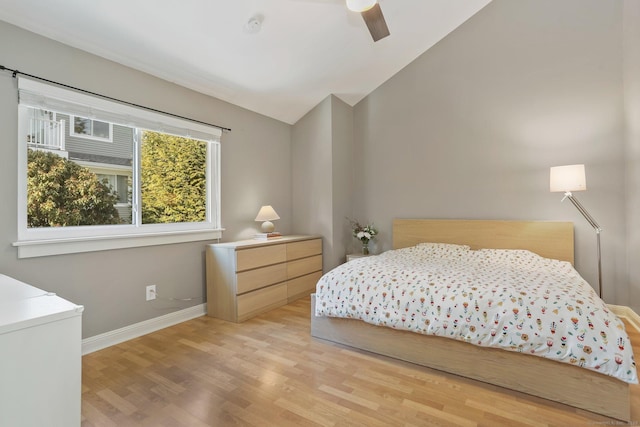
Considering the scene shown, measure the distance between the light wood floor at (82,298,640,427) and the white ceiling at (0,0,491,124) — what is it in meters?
2.29

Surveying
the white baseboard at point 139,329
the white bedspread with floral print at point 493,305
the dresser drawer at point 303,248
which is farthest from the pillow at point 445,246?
the white baseboard at point 139,329

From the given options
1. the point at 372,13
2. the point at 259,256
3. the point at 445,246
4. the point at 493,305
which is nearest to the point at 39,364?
the point at 259,256

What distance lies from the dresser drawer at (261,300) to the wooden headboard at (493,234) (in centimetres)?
158

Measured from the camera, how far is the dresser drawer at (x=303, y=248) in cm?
350

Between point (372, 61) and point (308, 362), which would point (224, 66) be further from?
point (308, 362)

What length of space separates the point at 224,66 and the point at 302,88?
3.34ft

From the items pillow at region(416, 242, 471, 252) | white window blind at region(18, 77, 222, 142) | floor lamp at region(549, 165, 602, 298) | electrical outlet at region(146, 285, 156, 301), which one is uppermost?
white window blind at region(18, 77, 222, 142)

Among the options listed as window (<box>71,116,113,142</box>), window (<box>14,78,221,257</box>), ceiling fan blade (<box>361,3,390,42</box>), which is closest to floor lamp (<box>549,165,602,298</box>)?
ceiling fan blade (<box>361,3,390,42</box>)

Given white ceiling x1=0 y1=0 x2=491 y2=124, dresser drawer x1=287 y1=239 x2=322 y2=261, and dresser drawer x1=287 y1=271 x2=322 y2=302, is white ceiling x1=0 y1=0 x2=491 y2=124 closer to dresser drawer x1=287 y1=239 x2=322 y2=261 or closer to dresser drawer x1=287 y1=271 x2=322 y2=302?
dresser drawer x1=287 y1=239 x2=322 y2=261

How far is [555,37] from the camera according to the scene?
3115 millimetres

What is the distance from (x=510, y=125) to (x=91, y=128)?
3949 mm

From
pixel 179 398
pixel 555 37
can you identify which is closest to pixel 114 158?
pixel 179 398

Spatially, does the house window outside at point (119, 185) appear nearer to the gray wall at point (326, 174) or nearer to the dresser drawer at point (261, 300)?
the dresser drawer at point (261, 300)

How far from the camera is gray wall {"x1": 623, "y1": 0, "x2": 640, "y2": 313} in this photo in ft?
8.49
